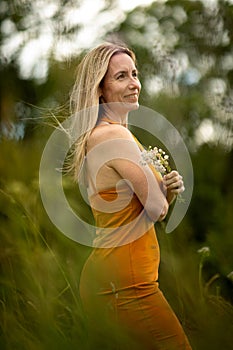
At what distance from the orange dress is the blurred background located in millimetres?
42

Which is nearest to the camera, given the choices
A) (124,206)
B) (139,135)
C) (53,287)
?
(53,287)

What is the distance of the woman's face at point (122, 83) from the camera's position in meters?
1.36

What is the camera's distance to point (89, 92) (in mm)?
1377

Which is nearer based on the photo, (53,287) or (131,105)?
(53,287)

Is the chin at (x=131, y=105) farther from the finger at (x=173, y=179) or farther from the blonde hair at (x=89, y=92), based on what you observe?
the finger at (x=173, y=179)

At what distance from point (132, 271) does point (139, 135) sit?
4.02 feet

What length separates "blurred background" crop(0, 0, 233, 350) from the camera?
3.64 ft

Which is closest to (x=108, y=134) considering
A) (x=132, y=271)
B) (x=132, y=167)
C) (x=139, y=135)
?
(x=132, y=167)

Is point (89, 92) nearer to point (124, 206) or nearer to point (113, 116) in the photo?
point (113, 116)

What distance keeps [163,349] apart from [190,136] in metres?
1.07

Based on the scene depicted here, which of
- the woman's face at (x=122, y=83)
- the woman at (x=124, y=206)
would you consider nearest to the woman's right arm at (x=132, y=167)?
the woman at (x=124, y=206)

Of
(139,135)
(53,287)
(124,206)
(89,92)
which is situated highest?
(89,92)

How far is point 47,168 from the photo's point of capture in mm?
2041

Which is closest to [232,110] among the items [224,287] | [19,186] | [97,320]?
[224,287]
